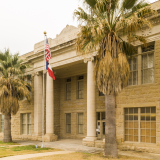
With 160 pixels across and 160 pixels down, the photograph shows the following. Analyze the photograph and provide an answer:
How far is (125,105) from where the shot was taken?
16.2 meters

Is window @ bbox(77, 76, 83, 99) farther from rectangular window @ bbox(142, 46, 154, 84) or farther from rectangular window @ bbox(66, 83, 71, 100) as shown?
rectangular window @ bbox(142, 46, 154, 84)

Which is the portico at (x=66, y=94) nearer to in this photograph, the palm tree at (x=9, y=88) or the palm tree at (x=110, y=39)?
the palm tree at (x=9, y=88)

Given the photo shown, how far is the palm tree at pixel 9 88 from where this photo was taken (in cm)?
2030

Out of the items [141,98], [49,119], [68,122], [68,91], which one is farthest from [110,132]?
[68,91]

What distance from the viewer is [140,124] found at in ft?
50.6

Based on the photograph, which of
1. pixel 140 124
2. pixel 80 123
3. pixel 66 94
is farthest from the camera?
pixel 66 94

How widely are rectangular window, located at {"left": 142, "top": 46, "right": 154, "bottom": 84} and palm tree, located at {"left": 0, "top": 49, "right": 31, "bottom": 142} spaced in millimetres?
10708

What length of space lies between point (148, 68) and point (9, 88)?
12.0 meters

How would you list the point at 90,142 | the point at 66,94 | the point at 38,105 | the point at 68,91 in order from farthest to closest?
the point at 66,94 → the point at 68,91 → the point at 38,105 → the point at 90,142

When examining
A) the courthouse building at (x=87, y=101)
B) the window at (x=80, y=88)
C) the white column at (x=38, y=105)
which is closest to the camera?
the courthouse building at (x=87, y=101)

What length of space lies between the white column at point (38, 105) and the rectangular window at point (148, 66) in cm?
1192

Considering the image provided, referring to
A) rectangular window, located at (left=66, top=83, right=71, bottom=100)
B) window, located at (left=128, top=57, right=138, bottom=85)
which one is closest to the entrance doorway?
window, located at (left=128, top=57, right=138, bottom=85)

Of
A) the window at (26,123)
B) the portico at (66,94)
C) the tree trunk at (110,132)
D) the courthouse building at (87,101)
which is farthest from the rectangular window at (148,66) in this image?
the window at (26,123)

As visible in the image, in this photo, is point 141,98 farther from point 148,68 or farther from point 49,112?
point 49,112
